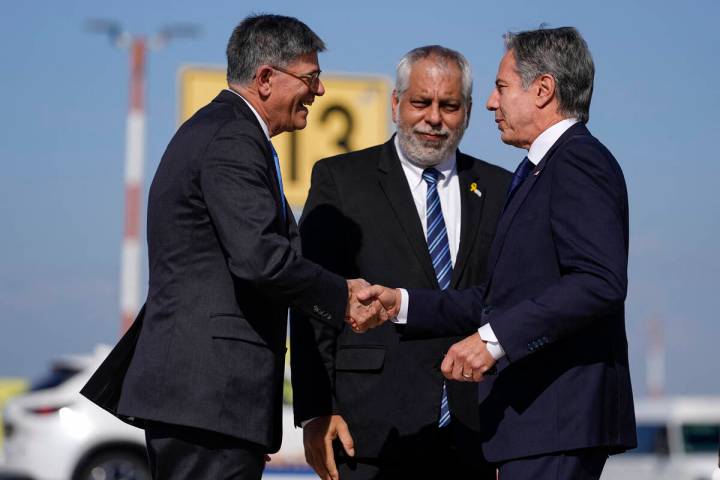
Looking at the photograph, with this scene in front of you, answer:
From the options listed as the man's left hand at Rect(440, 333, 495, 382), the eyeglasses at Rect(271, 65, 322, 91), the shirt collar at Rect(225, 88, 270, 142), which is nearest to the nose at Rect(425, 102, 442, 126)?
the eyeglasses at Rect(271, 65, 322, 91)

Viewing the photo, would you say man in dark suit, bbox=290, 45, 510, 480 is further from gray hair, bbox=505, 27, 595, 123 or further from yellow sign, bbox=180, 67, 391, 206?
yellow sign, bbox=180, 67, 391, 206

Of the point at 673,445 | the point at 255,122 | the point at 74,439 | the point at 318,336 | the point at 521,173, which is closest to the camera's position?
the point at 521,173

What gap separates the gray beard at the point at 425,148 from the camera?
204 inches

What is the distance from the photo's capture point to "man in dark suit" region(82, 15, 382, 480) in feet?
13.6

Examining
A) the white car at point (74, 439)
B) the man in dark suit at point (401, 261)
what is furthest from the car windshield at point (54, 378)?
the man in dark suit at point (401, 261)

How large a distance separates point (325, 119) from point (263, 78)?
723cm

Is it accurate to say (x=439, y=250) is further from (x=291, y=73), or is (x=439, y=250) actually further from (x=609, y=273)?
(x=609, y=273)

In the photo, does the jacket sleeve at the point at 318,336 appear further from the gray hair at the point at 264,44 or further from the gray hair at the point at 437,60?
the gray hair at the point at 264,44

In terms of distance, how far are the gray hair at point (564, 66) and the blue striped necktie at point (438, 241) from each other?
103 centimetres

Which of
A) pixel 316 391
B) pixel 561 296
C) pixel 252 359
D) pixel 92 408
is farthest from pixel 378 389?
pixel 92 408

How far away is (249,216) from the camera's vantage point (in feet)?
13.6

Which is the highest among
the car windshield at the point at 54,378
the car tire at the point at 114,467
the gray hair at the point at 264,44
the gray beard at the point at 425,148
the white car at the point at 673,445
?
the gray hair at the point at 264,44

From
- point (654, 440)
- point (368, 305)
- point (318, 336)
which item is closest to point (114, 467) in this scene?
point (654, 440)

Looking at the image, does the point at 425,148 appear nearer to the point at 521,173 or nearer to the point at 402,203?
the point at 402,203
